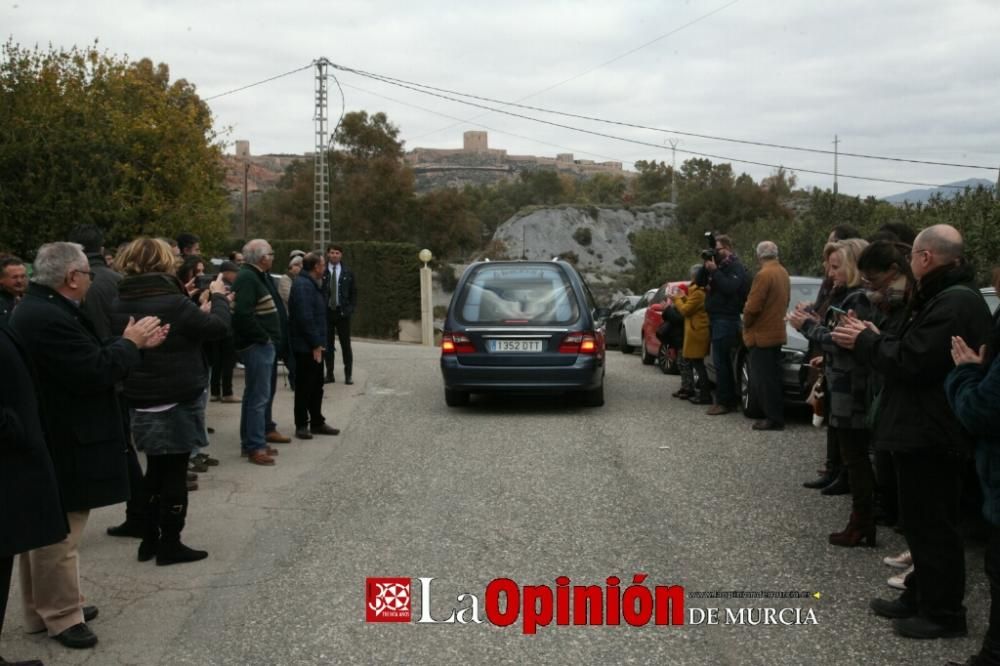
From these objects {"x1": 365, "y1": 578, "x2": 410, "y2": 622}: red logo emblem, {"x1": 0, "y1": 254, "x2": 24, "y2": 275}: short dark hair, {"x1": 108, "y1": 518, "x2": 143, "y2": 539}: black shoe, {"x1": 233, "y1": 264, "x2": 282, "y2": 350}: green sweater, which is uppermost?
{"x1": 0, "y1": 254, "x2": 24, "y2": 275}: short dark hair

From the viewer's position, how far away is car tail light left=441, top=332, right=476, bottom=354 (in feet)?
35.8

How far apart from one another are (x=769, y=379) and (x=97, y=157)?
1348cm

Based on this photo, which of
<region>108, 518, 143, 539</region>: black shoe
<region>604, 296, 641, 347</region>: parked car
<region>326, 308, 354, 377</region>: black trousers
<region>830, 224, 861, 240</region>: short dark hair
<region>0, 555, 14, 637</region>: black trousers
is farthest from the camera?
<region>604, 296, 641, 347</region>: parked car

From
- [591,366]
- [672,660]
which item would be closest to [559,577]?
[672,660]

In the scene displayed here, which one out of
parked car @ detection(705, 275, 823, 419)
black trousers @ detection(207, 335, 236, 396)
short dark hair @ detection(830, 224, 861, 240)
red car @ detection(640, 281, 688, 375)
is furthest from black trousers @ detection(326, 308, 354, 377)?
short dark hair @ detection(830, 224, 861, 240)

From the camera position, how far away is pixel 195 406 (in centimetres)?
577

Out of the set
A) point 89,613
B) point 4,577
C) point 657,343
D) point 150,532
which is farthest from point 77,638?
point 657,343

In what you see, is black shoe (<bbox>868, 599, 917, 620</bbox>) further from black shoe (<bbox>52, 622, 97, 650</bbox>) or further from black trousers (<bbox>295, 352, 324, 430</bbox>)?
black trousers (<bbox>295, 352, 324, 430</bbox>)

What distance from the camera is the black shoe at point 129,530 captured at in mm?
6320

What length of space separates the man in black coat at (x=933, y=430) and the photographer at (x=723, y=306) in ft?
19.5

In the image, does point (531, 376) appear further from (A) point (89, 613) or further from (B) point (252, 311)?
(A) point (89, 613)

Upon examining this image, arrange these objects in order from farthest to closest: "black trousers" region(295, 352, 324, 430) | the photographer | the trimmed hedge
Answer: the trimmed hedge < the photographer < "black trousers" region(295, 352, 324, 430)

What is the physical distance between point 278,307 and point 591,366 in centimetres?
375

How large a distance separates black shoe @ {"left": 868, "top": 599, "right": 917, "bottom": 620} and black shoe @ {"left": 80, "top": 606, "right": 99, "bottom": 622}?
12.6 ft
